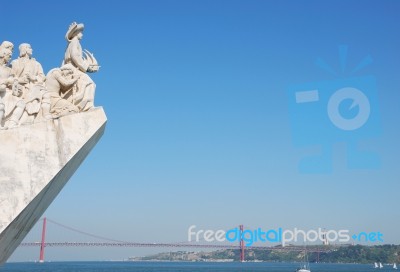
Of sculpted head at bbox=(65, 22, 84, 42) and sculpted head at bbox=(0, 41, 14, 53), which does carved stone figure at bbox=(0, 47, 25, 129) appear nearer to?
sculpted head at bbox=(0, 41, 14, 53)

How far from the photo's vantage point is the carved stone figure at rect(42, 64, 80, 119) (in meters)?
8.26

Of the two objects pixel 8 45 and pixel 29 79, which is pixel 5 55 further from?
pixel 29 79

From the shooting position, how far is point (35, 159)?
7629 millimetres

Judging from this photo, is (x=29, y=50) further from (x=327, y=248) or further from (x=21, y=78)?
(x=327, y=248)

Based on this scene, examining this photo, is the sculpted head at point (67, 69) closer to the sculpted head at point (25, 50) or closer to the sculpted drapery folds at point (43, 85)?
the sculpted drapery folds at point (43, 85)

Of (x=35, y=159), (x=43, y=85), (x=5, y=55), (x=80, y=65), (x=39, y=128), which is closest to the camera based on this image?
(x=35, y=159)

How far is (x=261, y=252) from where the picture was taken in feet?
425

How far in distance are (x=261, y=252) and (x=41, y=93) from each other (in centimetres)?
12616

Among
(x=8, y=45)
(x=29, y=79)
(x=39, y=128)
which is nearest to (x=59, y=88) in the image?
(x=29, y=79)

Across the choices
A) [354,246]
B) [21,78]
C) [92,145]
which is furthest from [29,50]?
[354,246]

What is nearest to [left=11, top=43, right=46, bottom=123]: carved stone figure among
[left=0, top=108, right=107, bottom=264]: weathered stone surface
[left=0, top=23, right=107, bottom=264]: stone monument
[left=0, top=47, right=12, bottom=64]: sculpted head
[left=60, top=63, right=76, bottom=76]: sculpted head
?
[left=0, top=23, right=107, bottom=264]: stone monument

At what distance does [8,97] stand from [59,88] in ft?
2.71

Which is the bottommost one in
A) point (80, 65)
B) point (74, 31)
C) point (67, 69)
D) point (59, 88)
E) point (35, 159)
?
point (35, 159)

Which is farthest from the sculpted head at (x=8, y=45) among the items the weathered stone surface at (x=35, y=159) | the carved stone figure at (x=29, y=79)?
the weathered stone surface at (x=35, y=159)
